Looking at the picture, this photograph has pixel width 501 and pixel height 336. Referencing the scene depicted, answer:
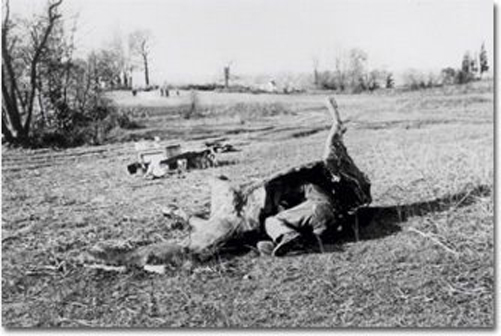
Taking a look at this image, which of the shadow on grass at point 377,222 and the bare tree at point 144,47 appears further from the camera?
the bare tree at point 144,47

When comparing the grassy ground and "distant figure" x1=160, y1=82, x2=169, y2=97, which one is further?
"distant figure" x1=160, y1=82, x2=169, y2=97

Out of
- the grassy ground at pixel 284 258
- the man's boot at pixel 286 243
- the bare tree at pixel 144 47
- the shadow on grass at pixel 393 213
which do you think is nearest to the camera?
the grassy ground at pixel 284 258

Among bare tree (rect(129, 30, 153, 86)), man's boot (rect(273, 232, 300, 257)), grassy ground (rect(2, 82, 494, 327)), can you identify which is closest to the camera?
grassy ground (rect(2, 82, 494, 327))

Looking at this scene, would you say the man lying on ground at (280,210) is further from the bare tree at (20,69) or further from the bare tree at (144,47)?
the bare tree at (20,69)

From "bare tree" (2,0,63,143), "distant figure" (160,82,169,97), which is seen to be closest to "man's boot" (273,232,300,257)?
"distant figure" (160,82,169,97)

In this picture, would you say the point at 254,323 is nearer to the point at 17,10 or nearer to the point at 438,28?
the point at 438,28

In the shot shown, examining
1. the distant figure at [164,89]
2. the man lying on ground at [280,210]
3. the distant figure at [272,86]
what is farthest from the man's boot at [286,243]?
the distant figure at [164,89]

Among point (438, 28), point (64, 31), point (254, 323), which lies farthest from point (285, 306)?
point (64, 31)

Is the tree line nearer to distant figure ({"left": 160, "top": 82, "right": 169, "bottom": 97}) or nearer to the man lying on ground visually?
distant figure ({"left": 160, "top": 82, "right": 169, "bottom": 97})
